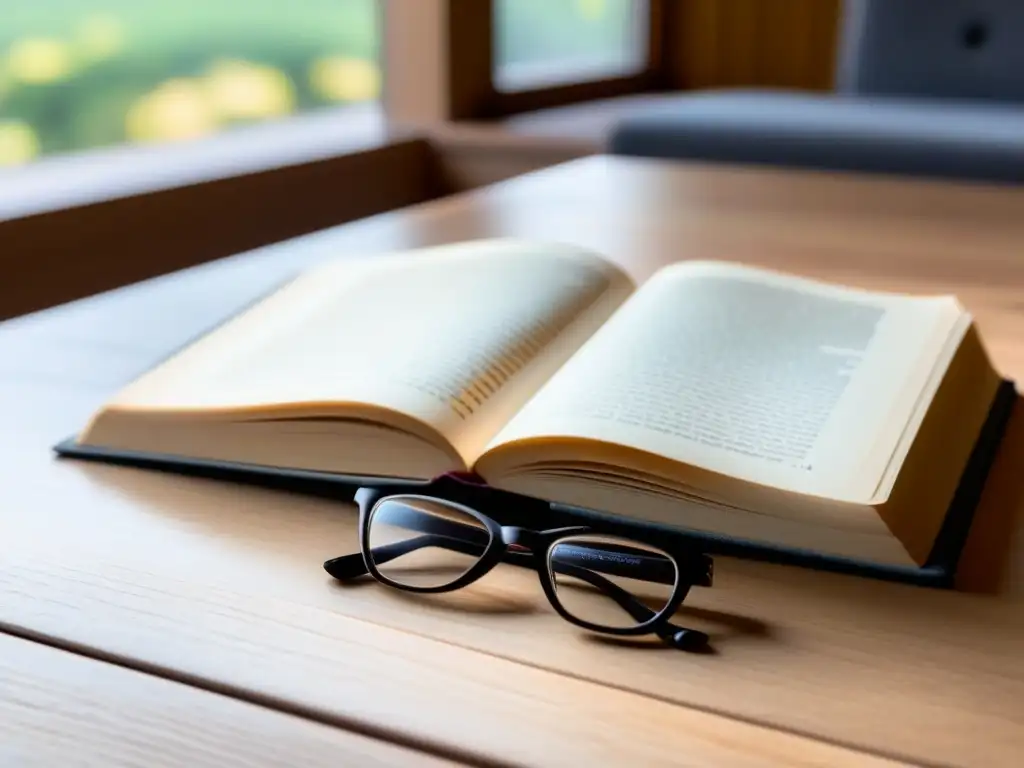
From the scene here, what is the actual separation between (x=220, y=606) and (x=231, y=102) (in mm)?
1819

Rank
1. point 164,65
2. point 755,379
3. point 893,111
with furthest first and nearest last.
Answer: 1. point 893,111
2. point 164,65
3. point 755,379

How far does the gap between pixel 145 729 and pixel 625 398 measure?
0.27 m

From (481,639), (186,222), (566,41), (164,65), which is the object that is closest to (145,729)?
(481,639)

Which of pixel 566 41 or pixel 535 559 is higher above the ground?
pixel 566 41

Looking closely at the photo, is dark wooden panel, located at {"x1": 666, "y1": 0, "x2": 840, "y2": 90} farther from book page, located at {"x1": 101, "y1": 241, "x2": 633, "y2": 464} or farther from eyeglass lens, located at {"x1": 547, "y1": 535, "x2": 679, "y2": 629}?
eyeglass lens, located at {"x1": 547, "y1": 535, "x2": 679, "y2": 629}

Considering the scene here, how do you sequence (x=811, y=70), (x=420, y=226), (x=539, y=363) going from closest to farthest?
(x=539, y=363), (x=420, y=226), (x=811, y=70)

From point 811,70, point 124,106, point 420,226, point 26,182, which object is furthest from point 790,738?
point 811,70

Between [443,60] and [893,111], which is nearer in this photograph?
[893,111]

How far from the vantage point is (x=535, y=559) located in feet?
1.64

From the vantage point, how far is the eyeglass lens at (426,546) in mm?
527

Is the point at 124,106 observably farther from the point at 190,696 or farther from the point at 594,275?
the point at 190,696

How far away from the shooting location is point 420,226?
1207 mm

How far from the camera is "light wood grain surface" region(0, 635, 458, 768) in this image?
1.32 feet

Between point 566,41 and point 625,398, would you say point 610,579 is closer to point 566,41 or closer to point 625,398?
point 625,398
